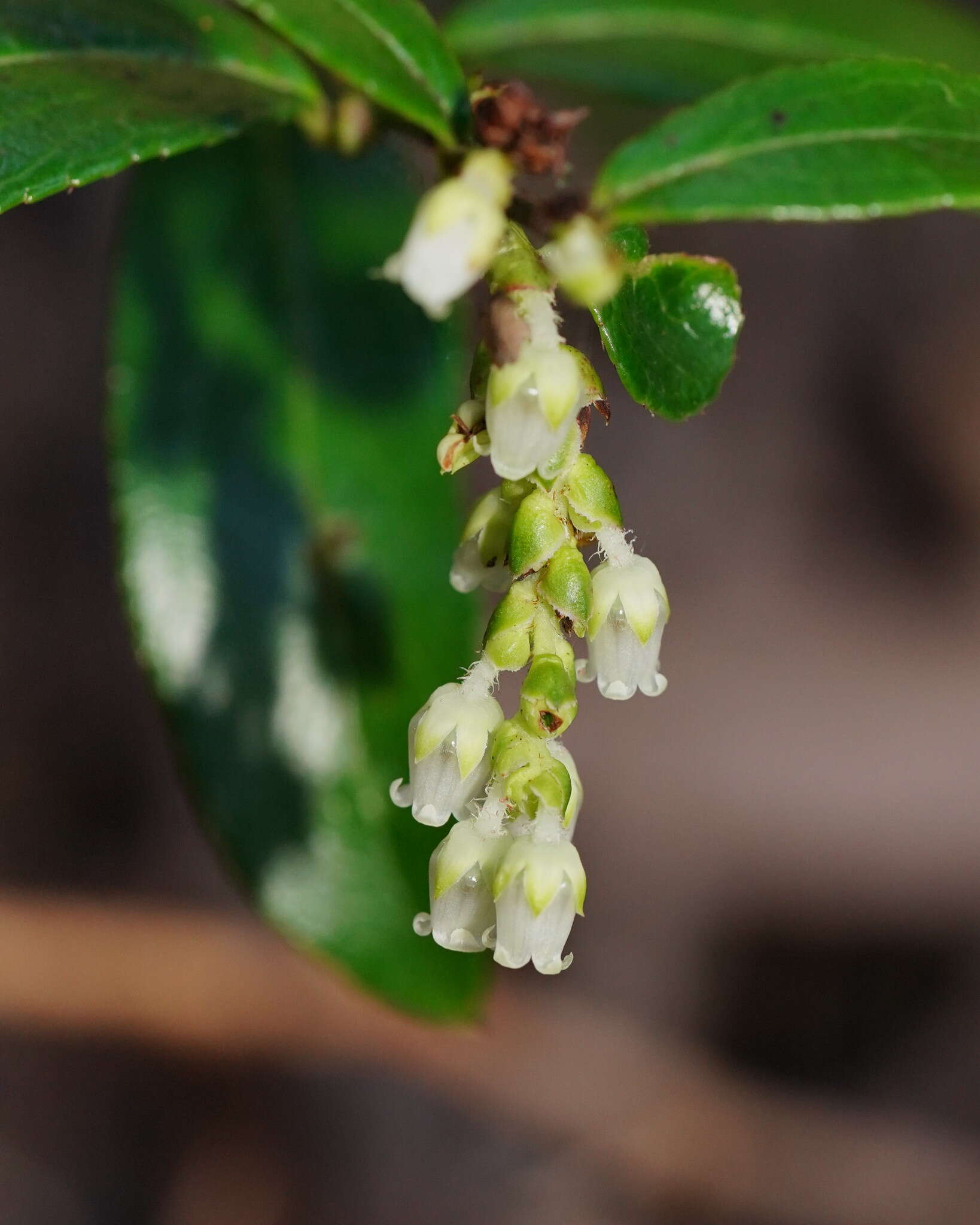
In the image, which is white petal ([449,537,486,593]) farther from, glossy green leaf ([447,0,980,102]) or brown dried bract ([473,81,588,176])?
glossy green leaf ([447,0,980,102])

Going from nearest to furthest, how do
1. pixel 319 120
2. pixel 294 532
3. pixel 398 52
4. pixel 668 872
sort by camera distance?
pixel 398 52
pixel 319 120
pixel 294 532
pixel 668 872

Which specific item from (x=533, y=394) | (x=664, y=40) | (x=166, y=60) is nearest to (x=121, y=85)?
(x=166, y=60)

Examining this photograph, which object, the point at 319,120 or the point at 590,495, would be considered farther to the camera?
the point at 319,120

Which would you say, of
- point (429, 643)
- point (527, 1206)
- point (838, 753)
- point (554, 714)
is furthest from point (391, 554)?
point (527, 1206)

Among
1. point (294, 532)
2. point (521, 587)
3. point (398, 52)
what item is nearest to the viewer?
point (521, 587)

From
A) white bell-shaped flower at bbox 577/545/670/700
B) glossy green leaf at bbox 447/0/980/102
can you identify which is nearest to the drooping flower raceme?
white bell-shaped flower at bbox 577/545/670/700

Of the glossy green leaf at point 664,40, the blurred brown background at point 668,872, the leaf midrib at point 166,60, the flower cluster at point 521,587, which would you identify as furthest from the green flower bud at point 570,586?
the blurred brown background at point 668,872

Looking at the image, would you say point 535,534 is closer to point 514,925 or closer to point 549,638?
point 549,638
